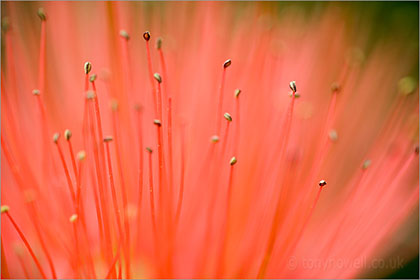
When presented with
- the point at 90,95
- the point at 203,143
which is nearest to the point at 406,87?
the point at 203,143

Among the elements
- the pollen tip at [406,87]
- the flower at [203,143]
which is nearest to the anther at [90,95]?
the flower at [203,143]

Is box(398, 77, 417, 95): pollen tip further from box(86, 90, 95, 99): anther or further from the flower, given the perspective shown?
box(86, 90, 95, 99): anther

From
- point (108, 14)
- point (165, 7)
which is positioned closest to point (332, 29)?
point (165, 7)

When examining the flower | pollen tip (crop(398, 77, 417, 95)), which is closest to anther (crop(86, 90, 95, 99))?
the flower

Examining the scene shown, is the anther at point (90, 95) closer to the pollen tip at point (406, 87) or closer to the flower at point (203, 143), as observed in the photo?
the flower at point (203, 143)

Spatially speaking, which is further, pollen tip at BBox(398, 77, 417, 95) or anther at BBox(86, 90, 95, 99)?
pollen tip at BBox(398, 77, 417, 95)

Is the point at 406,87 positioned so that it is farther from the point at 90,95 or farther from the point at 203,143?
the point at 90,95

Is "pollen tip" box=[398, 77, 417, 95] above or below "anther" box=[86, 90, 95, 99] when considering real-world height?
above

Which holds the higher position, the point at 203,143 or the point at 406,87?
the point at 406,87
